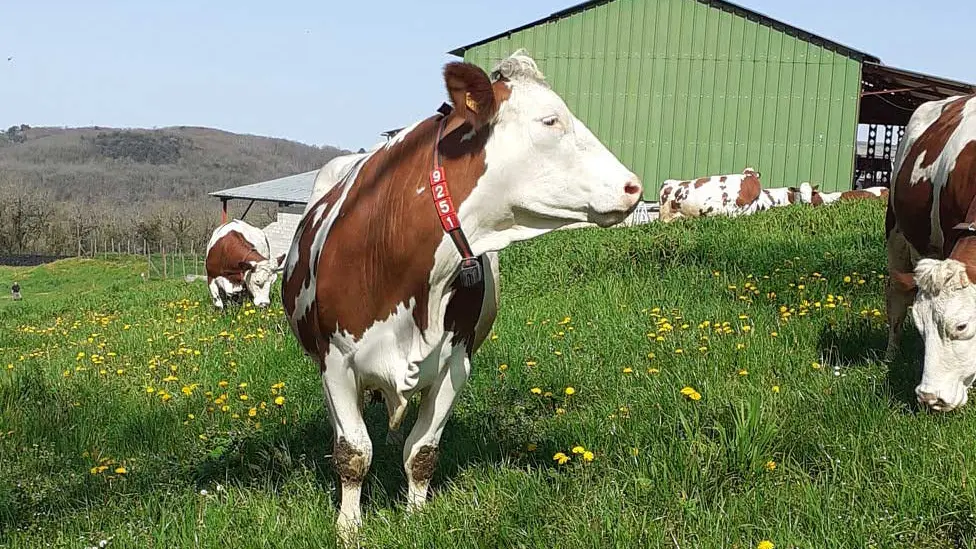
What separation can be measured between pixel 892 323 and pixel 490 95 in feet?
12.3

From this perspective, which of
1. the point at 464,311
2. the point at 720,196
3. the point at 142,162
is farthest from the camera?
the point at 142,162

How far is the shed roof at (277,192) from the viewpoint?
30.7 m

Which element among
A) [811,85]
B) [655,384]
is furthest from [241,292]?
[811,85]

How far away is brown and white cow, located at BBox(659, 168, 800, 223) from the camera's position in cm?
1889

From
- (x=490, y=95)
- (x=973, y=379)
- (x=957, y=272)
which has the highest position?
(x=490, y=95)

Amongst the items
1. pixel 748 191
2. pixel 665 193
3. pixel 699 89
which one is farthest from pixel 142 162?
pixel 748 191

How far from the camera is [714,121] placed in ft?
70.2

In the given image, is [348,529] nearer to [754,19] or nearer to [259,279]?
[259,279]

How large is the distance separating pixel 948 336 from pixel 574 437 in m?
1.79

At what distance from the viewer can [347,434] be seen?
3484mm

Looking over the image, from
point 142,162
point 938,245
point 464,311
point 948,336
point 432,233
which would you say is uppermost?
point 142,162

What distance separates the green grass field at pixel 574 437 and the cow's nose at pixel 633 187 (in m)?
1.14

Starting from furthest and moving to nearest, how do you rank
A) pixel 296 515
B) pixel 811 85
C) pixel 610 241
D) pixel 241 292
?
pixel 811 85 < pixel 241 292 < pixel 610 241 < pixel 296 515

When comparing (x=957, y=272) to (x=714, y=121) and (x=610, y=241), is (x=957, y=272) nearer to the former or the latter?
(x=610, y=241)
